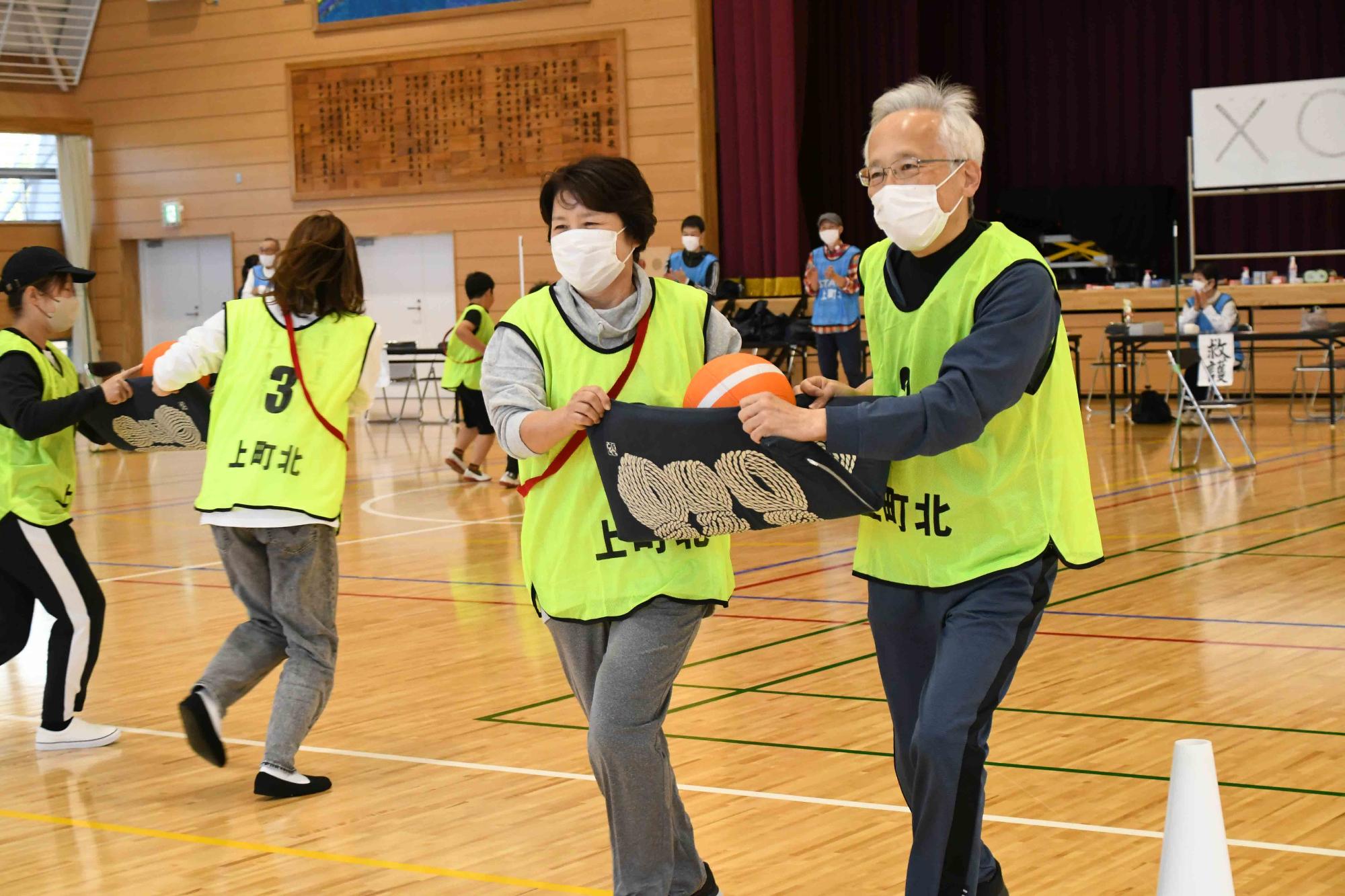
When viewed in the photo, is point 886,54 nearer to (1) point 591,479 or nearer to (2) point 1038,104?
(2) point 1038,104

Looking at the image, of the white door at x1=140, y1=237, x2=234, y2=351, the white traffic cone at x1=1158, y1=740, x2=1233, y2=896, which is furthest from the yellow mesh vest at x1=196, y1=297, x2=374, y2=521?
the white door at x1=140, y1=237, x2=234, y2=351

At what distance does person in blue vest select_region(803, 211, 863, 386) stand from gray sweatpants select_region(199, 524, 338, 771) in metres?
11.2

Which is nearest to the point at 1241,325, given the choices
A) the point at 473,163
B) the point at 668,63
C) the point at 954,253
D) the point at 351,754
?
the point at 668,63

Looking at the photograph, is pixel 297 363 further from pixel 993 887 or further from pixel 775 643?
pixel 775 643

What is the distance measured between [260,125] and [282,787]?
60.4 feet

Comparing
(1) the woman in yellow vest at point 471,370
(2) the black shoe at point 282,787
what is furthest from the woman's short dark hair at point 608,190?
(1) the woman in yellow vest at point 471,370

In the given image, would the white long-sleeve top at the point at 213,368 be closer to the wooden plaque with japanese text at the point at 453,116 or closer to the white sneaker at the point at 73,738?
the white sneaker at the point at 73,738

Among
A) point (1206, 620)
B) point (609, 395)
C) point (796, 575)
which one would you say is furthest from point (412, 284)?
point (609, 395)

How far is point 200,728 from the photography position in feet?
14.6

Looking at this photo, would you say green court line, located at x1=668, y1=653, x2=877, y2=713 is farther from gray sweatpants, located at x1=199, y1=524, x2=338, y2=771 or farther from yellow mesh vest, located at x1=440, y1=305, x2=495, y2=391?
yellow mesh vest, located at x1=440, y1=305, x2=495, y2=391

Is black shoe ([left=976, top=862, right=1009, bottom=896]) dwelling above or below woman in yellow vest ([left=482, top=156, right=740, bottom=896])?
below

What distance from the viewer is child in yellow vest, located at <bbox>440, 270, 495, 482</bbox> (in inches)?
469

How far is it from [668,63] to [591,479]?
16.5m

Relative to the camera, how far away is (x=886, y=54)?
21.2 meters
